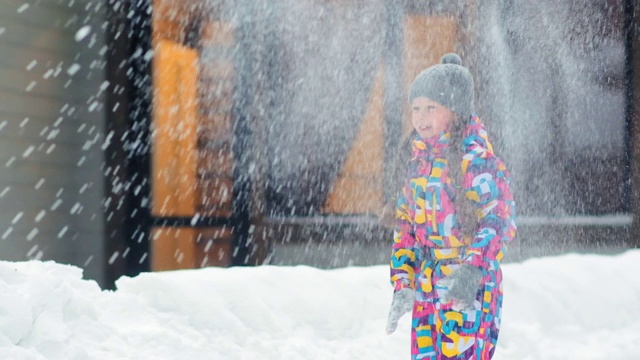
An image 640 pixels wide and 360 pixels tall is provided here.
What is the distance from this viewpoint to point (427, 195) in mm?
3527

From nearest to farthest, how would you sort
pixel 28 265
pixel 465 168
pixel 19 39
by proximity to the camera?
pixel 465 168
pixel 28 265
pixel 19 39

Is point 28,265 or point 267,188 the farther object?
point 267,188

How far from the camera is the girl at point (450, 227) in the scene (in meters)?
3.37

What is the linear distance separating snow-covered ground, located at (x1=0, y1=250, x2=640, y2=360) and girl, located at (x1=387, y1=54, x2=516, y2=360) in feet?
5.04

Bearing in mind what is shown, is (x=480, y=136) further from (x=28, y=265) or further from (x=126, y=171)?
(x=126, y=171)

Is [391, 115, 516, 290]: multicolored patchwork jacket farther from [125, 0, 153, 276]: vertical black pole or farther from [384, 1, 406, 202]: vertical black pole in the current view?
[384, 1, 406, 202]: vertical black pole

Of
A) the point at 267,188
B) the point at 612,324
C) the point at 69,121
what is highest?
the point at 69,121

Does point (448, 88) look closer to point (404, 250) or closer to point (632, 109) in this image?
point (404, 250)

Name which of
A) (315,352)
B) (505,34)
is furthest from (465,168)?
(505,34)

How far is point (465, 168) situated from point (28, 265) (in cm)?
244

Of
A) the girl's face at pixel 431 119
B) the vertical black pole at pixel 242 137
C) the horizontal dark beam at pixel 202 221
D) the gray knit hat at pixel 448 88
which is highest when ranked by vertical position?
the gray knit hat at pixel 448 88

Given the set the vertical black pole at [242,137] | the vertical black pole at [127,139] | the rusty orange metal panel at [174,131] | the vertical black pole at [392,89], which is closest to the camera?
the vertical black pole at [127,139]

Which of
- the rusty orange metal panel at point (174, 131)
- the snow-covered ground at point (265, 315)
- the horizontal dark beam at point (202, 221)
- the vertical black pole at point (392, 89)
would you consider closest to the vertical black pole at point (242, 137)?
the horizontal dark beam at point (202, 221)

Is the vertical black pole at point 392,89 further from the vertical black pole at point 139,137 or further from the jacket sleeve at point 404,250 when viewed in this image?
the jacket sleeve at point 404,250
